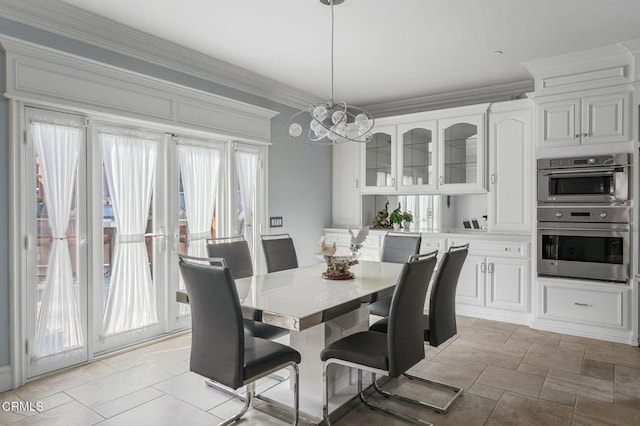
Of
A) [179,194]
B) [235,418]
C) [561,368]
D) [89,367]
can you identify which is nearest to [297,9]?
[179,194]

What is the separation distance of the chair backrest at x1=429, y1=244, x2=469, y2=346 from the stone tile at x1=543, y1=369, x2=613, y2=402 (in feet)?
3.03

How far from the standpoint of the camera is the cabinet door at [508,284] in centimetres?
436

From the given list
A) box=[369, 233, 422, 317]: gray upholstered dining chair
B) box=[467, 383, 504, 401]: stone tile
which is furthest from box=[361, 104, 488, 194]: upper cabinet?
box=[467, 383, 504, 401]: stone tile

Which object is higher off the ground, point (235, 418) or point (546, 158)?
point (546, 158)

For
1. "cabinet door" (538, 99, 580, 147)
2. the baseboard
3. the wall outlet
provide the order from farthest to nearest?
the wall outlet, "cabinet door" (538, 99, 580, 147), the baseboard

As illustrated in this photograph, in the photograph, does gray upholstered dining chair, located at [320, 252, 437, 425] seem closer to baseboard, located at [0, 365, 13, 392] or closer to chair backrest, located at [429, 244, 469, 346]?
chair backrest, located at [429, 244, 469, 346]

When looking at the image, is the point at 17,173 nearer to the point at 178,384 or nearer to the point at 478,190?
the point at 178,384

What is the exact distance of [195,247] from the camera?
410 cm

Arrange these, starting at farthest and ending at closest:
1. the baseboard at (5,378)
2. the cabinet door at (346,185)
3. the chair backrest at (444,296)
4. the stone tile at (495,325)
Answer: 1. the cabinet door at (346,185)
2. the stone tile at (495,325)
3. the baseboard at (5,378)
4. the chair backrest at (444,296)

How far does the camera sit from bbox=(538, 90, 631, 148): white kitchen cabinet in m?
3.80

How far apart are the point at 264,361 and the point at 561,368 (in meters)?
2.45

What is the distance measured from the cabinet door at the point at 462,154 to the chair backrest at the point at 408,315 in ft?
9.08

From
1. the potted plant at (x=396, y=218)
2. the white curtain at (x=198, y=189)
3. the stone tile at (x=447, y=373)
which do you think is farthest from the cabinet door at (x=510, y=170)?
the white curtain at (x=198, y=189)

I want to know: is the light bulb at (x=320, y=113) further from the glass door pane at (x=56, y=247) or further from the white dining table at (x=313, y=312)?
the glass door pane at (x=56, y=247)
